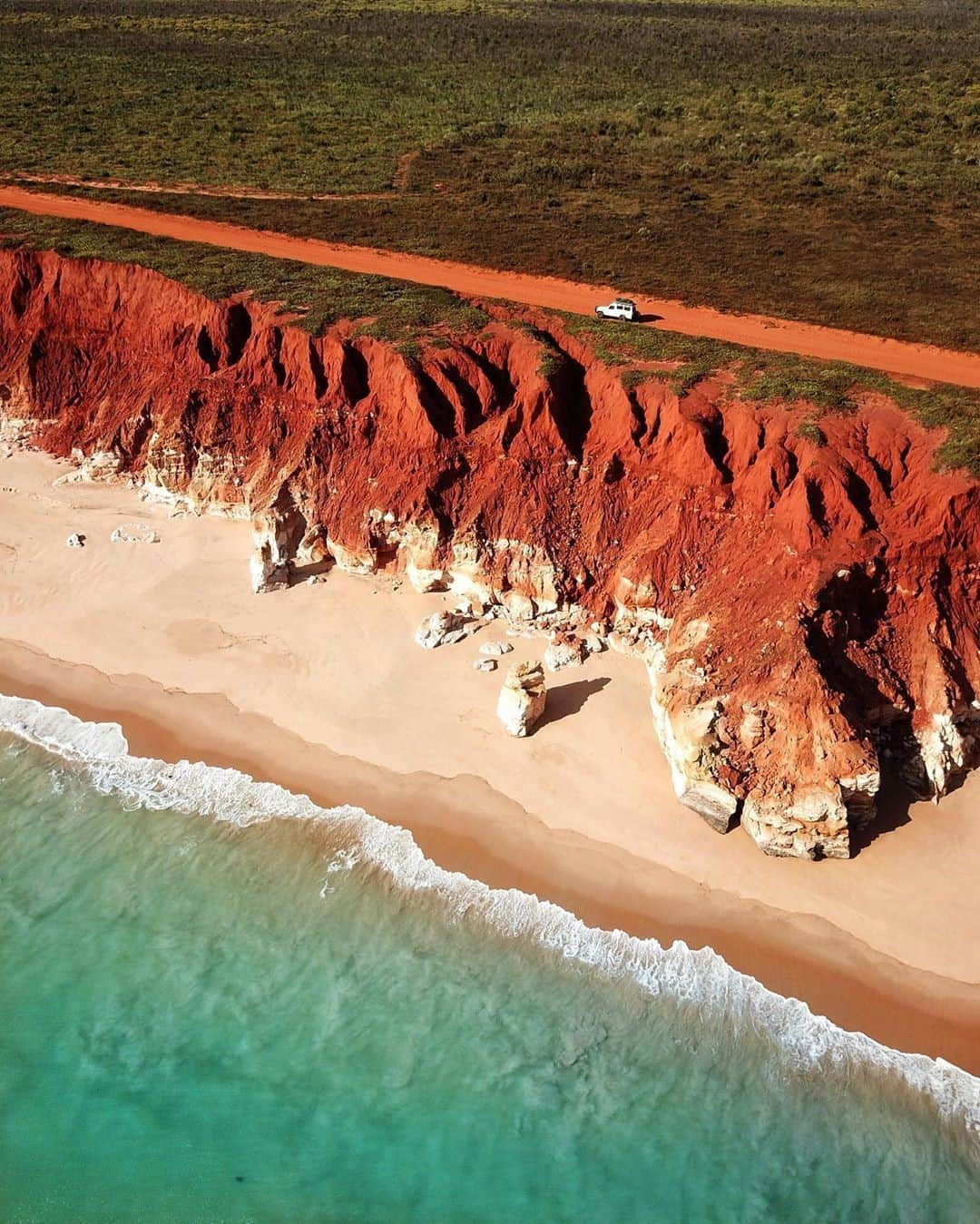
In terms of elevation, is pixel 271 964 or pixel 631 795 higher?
pixel 631 795

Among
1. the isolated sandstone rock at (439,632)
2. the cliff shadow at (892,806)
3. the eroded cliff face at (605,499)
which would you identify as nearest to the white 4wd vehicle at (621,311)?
the eroded cliff face at (605,499)

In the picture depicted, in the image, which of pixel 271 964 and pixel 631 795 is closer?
pixel 271 964

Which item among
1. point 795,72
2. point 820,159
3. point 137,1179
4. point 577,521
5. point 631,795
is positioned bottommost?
point 137,1179

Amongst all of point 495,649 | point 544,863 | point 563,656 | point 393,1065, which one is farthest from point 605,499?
point 393,1065

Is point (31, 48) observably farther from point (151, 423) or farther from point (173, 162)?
point (151, 423)

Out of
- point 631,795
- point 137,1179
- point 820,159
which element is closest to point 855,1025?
point 631,795

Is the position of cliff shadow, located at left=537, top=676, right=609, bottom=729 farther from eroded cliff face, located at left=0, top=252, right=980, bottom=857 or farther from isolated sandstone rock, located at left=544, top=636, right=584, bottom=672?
eroded cliff face, located at left=0, top=252, right=980, bottom=857

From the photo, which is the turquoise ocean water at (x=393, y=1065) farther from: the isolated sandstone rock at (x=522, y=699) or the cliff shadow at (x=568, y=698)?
the cliff shadow at (x=568, y=698)

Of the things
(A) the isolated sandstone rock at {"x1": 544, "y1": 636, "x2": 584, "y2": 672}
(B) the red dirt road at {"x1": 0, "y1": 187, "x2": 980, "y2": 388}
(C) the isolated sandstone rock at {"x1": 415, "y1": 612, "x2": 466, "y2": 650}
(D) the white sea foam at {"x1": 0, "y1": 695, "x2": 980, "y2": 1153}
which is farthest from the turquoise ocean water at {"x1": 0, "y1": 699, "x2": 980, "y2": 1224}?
(B) the red dirt road at {"x1": 0, "y1": 187, "x2": 980, "y2": 388}
